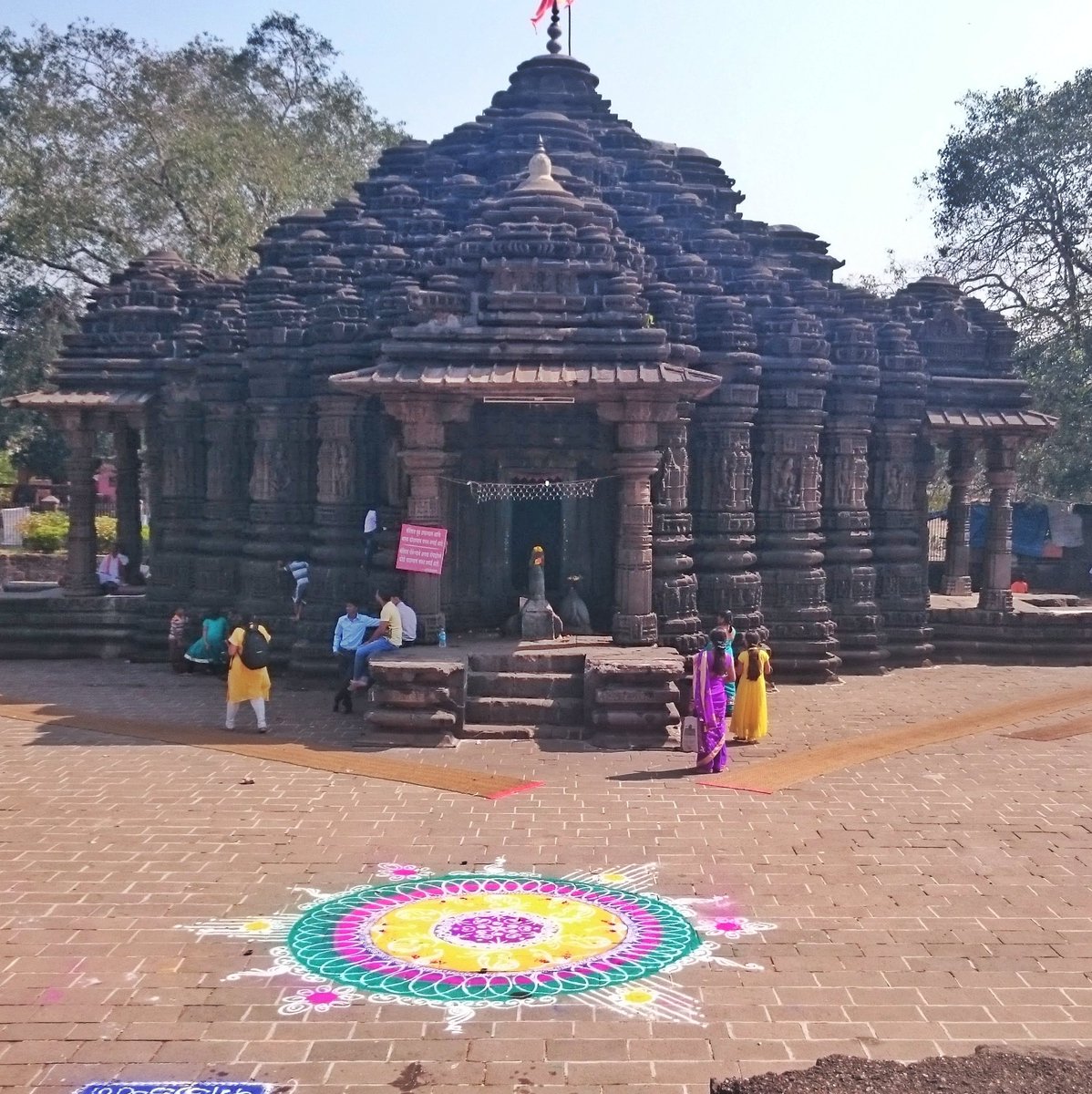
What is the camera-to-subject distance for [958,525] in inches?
864

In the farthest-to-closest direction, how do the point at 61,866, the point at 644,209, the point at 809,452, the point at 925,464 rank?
the point at 925,464, the point at 644,209, the point at 809,452, the point at 61,866

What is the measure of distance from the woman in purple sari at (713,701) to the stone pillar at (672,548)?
3510 millimetres

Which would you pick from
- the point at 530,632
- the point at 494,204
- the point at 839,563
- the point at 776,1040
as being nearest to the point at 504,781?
the point at 530,632

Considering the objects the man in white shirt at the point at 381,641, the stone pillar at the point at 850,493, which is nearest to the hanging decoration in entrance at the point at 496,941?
the man in white shirt at the point at 381,641

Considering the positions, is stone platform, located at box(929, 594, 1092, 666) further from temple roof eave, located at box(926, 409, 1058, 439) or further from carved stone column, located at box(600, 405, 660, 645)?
carved stone column, located at box(600, 405, 660, 645)

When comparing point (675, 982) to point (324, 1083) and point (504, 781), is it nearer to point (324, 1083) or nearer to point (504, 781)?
point (324, 1083)

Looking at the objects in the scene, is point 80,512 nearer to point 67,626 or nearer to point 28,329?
point 67,626

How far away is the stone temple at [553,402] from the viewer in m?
13.4

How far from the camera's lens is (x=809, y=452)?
16.8 metres

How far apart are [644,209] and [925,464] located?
5905mm

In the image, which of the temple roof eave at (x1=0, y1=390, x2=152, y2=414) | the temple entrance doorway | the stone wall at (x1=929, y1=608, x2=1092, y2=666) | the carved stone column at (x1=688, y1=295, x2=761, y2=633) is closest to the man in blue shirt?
the temple entrance doorway

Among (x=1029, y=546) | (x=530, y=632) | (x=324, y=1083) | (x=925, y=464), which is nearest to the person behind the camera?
(x=324, y=1083)

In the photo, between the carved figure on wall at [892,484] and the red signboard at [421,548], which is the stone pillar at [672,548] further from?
the carved figure on wall at [892,484]

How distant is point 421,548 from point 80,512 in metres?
7.92
